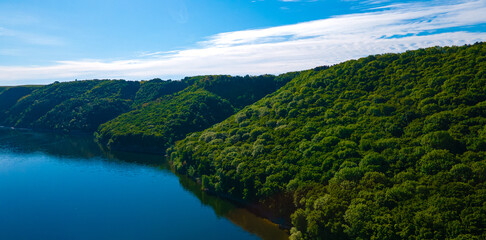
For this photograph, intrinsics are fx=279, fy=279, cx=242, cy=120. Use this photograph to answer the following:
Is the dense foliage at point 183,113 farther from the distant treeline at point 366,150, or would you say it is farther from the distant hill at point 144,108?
the distant treeline at point 366,150

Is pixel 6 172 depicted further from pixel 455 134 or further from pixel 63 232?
pixel 455 134

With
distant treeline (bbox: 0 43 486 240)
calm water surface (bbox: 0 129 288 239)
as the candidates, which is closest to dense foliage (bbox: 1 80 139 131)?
calm water surface (bbox: 0 129 288 239)

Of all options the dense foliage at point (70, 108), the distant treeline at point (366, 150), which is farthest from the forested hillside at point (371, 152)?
the dense foliage at point (70, 108)

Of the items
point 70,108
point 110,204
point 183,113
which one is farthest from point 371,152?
point 70,108

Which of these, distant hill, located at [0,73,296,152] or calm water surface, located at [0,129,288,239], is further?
distant hill, located at [0,73,296,152]

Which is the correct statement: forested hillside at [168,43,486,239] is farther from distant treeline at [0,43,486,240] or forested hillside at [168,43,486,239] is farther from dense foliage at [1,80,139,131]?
dense foliage at [1,80,139,131]

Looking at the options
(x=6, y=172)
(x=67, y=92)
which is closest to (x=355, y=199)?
(x=6, y=172)
